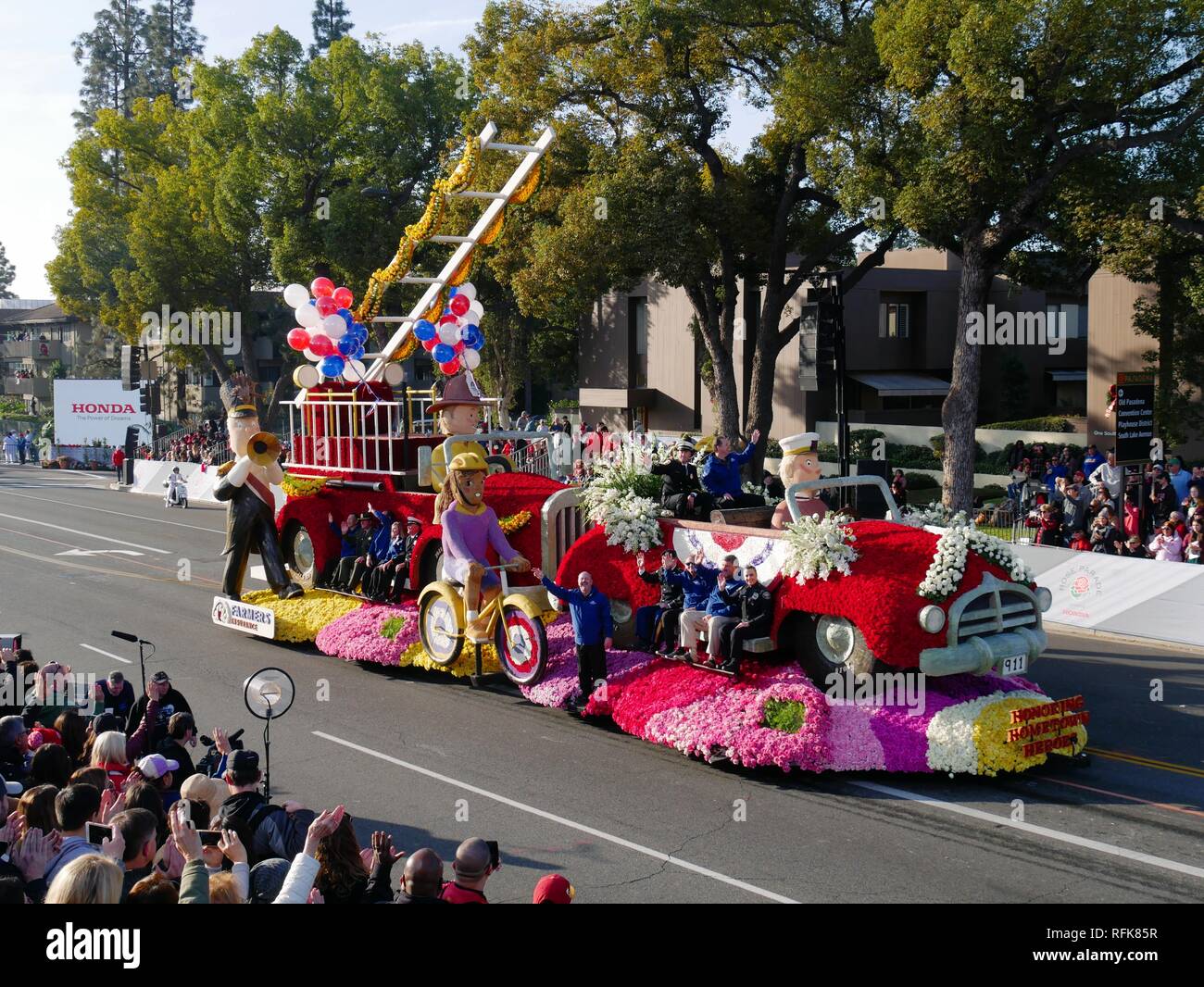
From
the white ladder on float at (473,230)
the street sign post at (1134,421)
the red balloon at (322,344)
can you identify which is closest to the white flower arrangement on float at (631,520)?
the white ladder on float at (473,230)

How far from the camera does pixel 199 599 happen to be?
69.4 ft

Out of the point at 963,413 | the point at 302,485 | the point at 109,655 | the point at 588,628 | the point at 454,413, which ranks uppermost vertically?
the point at 963,413

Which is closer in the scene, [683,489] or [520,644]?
[520,644]

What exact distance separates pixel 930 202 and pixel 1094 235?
3.10 m

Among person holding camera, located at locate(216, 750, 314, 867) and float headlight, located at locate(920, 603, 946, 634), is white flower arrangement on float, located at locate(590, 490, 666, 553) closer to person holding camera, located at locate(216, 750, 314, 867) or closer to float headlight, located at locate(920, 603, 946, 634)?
float headlight, located at locate(920, 603, 946, 634)

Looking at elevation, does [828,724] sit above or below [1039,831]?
above

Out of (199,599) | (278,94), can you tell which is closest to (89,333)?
(278,94)

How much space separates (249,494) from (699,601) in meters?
7.83

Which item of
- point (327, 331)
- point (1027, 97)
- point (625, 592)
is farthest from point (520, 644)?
point (1027, 97)

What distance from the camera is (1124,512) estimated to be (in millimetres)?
20703

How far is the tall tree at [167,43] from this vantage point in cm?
7738

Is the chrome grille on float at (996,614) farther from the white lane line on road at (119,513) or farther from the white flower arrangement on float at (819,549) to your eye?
the white lane line on road at (119,513)

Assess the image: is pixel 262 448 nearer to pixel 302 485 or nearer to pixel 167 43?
pixel 302 485
